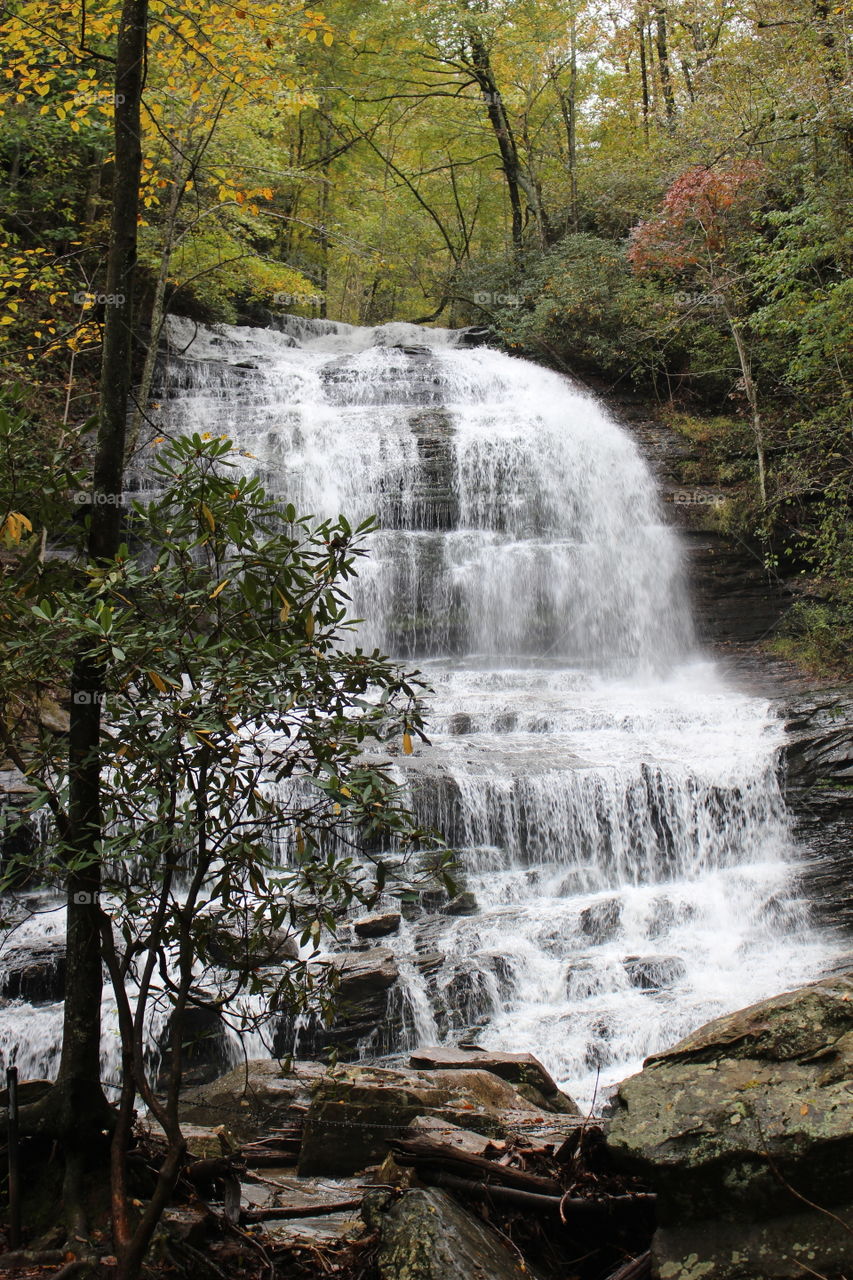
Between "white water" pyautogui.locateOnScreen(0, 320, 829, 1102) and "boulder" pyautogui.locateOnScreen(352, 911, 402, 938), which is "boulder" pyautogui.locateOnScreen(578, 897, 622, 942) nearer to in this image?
"white water" pyautogui.locateOnScreen(0, 320, 829, 1102)

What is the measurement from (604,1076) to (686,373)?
570 inches

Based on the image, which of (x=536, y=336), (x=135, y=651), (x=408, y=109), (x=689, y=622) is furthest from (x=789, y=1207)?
(x=408, y=109)

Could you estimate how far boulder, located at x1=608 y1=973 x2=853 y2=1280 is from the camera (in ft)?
7.97

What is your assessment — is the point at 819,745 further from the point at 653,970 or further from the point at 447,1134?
the point at 447,1134

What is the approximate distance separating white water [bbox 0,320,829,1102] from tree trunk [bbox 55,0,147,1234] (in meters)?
4.06

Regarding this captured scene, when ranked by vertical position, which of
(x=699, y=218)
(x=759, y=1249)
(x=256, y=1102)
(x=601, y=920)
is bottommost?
(x=601, y=920)

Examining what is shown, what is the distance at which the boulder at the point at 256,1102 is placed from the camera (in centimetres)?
462

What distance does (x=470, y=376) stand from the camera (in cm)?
1809

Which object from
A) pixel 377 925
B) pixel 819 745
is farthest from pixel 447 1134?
pixel 819 745

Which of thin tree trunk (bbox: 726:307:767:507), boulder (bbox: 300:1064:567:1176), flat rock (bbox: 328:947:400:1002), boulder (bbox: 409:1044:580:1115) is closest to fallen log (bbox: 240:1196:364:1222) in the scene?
boulder (bbox: 300:1064:567:1176)

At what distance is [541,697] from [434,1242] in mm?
9816

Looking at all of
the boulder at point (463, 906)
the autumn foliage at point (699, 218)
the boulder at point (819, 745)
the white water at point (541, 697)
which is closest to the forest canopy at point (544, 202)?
the autumn foliage at point (699, 218)

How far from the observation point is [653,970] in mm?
7484

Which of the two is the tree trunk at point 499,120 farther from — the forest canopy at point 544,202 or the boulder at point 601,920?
the boulder at point 601,920
